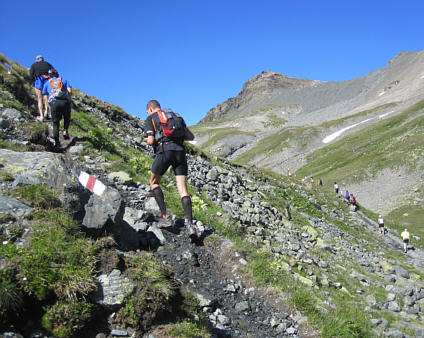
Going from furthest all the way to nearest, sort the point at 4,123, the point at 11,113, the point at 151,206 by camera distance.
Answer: the point at 11,113 → the point at 4,123 → the point at 151,206

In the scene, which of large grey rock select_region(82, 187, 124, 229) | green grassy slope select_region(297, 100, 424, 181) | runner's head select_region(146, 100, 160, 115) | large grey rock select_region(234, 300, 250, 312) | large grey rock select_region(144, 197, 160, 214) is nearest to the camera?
large grey rock select_region(82, 187, 124, 229)

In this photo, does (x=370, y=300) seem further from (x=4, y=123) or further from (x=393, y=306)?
(x=4, y=123)

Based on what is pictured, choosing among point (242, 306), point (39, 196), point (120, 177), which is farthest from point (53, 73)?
point (242, 306)

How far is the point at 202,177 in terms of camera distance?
50.1 ft

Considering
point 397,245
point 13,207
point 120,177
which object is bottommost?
point 397,245

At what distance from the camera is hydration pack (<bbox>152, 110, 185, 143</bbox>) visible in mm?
7051

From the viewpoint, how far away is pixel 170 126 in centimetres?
705

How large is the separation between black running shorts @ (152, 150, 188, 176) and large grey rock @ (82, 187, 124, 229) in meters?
1.46

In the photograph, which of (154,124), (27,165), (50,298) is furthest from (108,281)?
(154,124)

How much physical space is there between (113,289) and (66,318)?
70cm

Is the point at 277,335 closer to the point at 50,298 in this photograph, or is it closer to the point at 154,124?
the point at 50,298

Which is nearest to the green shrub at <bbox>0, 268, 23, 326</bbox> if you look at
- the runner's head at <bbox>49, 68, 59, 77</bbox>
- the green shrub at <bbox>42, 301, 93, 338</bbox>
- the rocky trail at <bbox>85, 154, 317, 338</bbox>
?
the green shrub at <bbox>42, 301, 93, 338</bbox>

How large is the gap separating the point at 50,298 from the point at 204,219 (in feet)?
17.7

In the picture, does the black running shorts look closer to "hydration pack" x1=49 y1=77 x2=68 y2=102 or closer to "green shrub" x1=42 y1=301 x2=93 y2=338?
"green shrub" x1=42 y1=301 x2=93 y2=338
